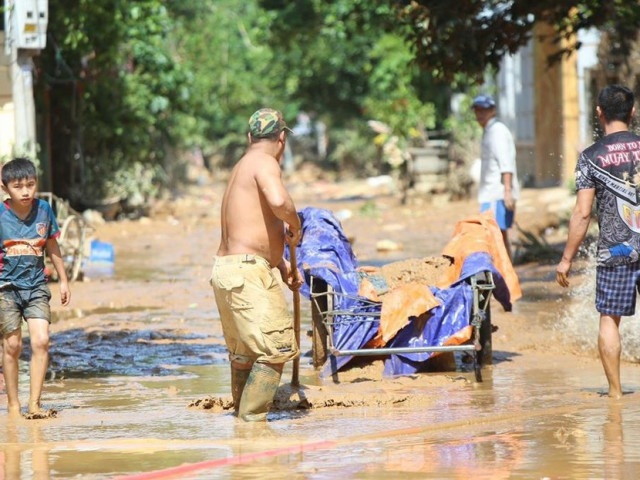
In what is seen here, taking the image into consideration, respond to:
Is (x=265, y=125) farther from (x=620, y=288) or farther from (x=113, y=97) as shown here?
(x=113, y=97)

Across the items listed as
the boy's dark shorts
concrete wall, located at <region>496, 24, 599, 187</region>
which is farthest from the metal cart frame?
concrete wall, located at <region>496, 24, 599, 187</region>

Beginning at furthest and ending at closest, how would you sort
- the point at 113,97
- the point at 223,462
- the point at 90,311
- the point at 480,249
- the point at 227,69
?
the point at 227,69, the point at 113,97, the point at 90,311, the point at 480,249, the point at 223,462

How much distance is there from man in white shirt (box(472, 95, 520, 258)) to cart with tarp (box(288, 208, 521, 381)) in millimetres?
2510

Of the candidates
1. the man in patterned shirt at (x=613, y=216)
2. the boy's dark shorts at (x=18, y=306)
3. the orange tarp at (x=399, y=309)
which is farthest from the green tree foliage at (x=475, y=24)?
the boy's dark shorts at (x=18, y=306)

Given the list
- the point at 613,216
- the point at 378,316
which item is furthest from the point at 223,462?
the point at 613,216

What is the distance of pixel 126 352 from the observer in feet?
30.2

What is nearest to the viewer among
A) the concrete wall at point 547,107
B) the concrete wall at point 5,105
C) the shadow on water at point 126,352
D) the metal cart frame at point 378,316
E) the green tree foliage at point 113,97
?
the metal cart frame at point 378,316

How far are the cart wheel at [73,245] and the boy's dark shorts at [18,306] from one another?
6211 mm

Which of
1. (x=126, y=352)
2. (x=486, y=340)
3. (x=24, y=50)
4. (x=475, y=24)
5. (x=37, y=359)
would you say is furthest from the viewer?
(x=24, y=50)

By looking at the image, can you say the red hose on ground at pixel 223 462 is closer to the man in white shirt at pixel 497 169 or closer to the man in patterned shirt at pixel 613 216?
the man in patterned shirt at pixel 613 216

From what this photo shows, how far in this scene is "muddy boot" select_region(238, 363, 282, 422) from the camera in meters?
6.31

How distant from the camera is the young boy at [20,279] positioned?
6.74 metres

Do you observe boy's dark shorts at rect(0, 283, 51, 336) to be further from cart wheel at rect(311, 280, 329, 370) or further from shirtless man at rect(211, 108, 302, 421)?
cart wheel at rect(311, 280, 329, 370)

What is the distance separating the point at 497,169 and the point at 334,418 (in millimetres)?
4804
